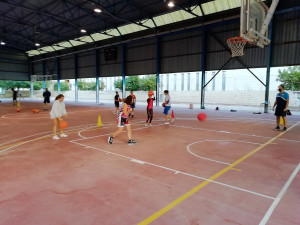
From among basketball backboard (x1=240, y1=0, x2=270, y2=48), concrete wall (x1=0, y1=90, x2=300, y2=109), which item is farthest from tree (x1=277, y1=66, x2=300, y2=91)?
basketball backboard (x1=240, y1=0, x2=270, y2=48)

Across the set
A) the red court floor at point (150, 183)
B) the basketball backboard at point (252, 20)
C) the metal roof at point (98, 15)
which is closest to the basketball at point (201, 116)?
the basketball backboard at point (252, 20)

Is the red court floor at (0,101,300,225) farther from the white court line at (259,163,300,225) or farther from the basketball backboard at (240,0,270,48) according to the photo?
the basketball backboard at (240,0,270,48)

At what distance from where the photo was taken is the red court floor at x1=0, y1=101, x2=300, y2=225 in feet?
10.6

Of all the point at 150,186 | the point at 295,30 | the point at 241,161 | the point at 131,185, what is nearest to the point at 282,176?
the point at 241,161

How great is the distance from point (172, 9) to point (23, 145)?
18.2 meters

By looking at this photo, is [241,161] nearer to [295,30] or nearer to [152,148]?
[152,148]

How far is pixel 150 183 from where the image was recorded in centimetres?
432

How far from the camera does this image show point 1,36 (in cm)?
3416

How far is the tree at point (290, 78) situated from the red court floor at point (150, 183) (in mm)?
34289

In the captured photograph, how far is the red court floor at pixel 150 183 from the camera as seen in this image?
3.22 metres

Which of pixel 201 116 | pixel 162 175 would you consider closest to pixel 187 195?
pixel 162 175

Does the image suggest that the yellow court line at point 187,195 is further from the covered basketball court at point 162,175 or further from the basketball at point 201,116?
the basketball at point 201,116

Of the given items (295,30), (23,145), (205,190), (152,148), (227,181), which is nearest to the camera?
(205,190)

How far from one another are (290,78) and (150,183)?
41.4 meters
